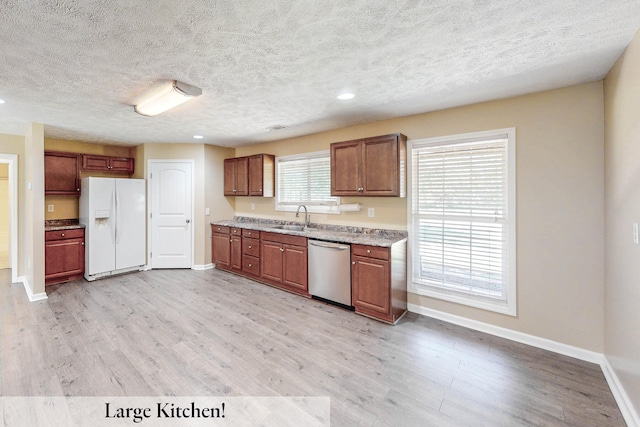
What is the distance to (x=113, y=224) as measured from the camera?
472cm

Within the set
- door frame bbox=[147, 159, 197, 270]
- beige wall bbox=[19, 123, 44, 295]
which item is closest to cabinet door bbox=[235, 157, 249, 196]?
door frame bbox=[147, 159, 197, 270]

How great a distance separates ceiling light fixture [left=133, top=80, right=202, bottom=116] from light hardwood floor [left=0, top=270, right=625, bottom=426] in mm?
2345

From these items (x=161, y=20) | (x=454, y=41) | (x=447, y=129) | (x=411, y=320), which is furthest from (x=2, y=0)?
(x=411, y=320)

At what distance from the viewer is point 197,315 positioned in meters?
3.27

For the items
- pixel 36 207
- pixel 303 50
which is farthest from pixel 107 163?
pixel 303 50

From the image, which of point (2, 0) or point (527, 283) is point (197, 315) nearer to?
point (2, 0)

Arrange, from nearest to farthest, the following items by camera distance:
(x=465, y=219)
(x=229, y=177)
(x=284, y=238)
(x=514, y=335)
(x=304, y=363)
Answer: (x=304, y=363) < (x=514, y=335) < (x=465, y=219) < (x=284, y=238) < (x=229, y=177)

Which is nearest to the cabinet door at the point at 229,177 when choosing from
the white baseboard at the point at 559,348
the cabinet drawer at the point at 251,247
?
the cabinet drawer at the point at 251,247

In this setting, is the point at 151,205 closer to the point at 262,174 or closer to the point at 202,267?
the point at 202,267

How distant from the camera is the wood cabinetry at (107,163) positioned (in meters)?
4.90

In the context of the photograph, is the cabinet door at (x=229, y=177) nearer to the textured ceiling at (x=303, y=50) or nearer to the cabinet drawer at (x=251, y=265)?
the cabinet drawer at (x=251, y=265)

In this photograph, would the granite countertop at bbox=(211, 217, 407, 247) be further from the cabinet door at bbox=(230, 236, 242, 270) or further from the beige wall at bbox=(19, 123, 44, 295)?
the beige wall at bbox=(19, 123, 44, 295)

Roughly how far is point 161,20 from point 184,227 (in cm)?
426

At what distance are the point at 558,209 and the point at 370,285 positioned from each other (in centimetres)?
195
